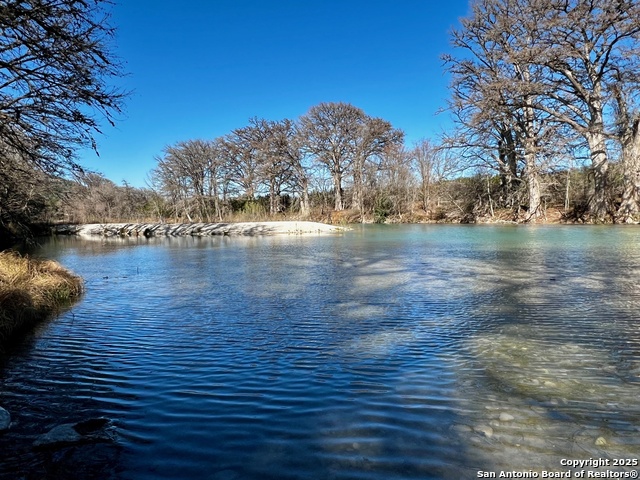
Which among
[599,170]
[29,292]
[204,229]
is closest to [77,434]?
[29,292]

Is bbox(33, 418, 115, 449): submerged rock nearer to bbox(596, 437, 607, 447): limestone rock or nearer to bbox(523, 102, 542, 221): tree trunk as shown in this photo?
bbox(596, 437, 607, 447): limestone rock

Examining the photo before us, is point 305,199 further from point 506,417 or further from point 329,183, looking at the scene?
point 506,417

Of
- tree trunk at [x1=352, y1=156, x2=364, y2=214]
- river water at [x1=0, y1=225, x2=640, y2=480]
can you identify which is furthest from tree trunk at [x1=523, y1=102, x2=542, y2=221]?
river water at [x1=0, y1=225, x2=640, y2=480]

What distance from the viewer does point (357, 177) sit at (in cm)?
4644

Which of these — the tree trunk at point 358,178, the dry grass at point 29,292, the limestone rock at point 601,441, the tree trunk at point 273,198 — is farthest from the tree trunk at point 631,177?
the tree trunk at point 273,198

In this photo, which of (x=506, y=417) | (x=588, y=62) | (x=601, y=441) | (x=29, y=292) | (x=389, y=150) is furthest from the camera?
(x=389, y=150)

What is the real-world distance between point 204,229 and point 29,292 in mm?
30692

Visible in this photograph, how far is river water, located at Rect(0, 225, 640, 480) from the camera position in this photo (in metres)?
2.72

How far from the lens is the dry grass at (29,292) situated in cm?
635

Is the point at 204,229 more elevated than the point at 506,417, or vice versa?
the point at 204,229

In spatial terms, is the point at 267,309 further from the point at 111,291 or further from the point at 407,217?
the point at 407,217

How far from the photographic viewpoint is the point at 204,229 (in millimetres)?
37812

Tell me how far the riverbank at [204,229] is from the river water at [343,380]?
24157 millimetres

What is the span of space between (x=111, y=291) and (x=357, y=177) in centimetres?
3896
